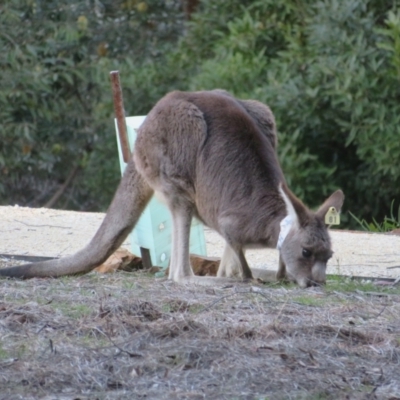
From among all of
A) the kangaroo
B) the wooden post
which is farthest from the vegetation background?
the kangaroo

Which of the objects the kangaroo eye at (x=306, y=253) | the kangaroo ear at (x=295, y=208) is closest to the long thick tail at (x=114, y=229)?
the kangaroo ear at (x=295, y=208)

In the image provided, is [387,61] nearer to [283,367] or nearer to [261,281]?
[261,281]

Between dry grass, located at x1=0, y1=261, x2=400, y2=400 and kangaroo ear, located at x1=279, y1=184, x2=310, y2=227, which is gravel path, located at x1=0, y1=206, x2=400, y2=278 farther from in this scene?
dry grass, located at x1=0, y1=261, x2=400, y2=400

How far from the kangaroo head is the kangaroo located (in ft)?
0.08

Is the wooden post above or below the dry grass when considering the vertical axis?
above

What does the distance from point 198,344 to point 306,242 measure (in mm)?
1725

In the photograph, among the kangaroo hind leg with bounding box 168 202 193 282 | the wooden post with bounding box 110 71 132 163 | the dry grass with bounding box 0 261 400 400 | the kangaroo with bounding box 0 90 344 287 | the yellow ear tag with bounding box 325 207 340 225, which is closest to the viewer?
the dry grass with bounding box 0 261 400 400

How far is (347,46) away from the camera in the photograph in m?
10.2

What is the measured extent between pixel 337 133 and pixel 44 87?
301 cm

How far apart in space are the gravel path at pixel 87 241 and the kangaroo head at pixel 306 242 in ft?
2.38

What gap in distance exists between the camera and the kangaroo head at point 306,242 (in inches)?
236

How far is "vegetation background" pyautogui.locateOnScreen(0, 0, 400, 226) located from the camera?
10.0 metres

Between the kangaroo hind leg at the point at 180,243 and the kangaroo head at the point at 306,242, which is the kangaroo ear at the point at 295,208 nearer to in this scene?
the kangaroo head at the point at 306,242

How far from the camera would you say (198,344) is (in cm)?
439
